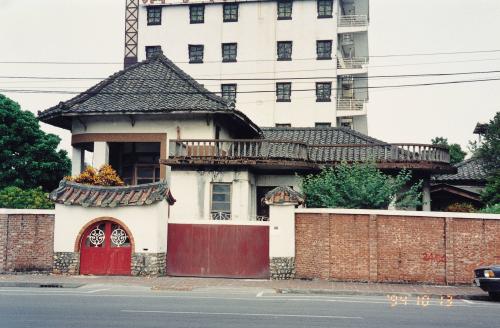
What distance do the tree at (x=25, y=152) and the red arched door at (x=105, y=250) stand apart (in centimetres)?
1455

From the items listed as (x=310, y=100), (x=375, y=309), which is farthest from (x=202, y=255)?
(x=310, y=100)

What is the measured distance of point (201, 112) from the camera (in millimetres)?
25859

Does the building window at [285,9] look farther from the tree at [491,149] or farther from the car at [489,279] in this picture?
the car at [489,279]

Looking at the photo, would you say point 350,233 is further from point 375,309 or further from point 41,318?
point 41,318

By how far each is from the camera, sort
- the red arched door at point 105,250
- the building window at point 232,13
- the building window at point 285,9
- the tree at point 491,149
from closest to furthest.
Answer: the red arched door at point 105,250
the tree at point 491,149
the building window at point 285,9
the building window at point 232,13

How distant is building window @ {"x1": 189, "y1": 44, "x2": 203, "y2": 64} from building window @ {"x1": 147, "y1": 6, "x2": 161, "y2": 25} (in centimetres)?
372

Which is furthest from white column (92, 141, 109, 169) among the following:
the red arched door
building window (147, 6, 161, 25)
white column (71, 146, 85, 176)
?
building window (147, 6, 161, 25)

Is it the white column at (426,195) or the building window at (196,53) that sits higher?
the building window at (196,53)

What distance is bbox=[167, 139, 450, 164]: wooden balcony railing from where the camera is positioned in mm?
25641

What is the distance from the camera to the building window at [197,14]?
5184 centimetres

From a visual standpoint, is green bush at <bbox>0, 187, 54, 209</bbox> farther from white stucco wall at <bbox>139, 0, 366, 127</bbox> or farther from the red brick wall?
white stucco wall at <bbox>139, 0, 366, 127</bbox>

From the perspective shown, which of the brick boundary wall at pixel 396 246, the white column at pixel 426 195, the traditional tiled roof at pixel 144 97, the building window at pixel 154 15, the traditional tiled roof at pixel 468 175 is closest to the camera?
the brick boundary wall at pixel 396 246

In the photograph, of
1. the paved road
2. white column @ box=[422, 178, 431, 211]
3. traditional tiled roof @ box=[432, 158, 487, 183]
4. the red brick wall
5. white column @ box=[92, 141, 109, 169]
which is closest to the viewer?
the paved road

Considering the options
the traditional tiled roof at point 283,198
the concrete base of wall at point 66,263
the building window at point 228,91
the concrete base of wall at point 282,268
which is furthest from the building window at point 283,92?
the concrete base of wall at point 66,263
